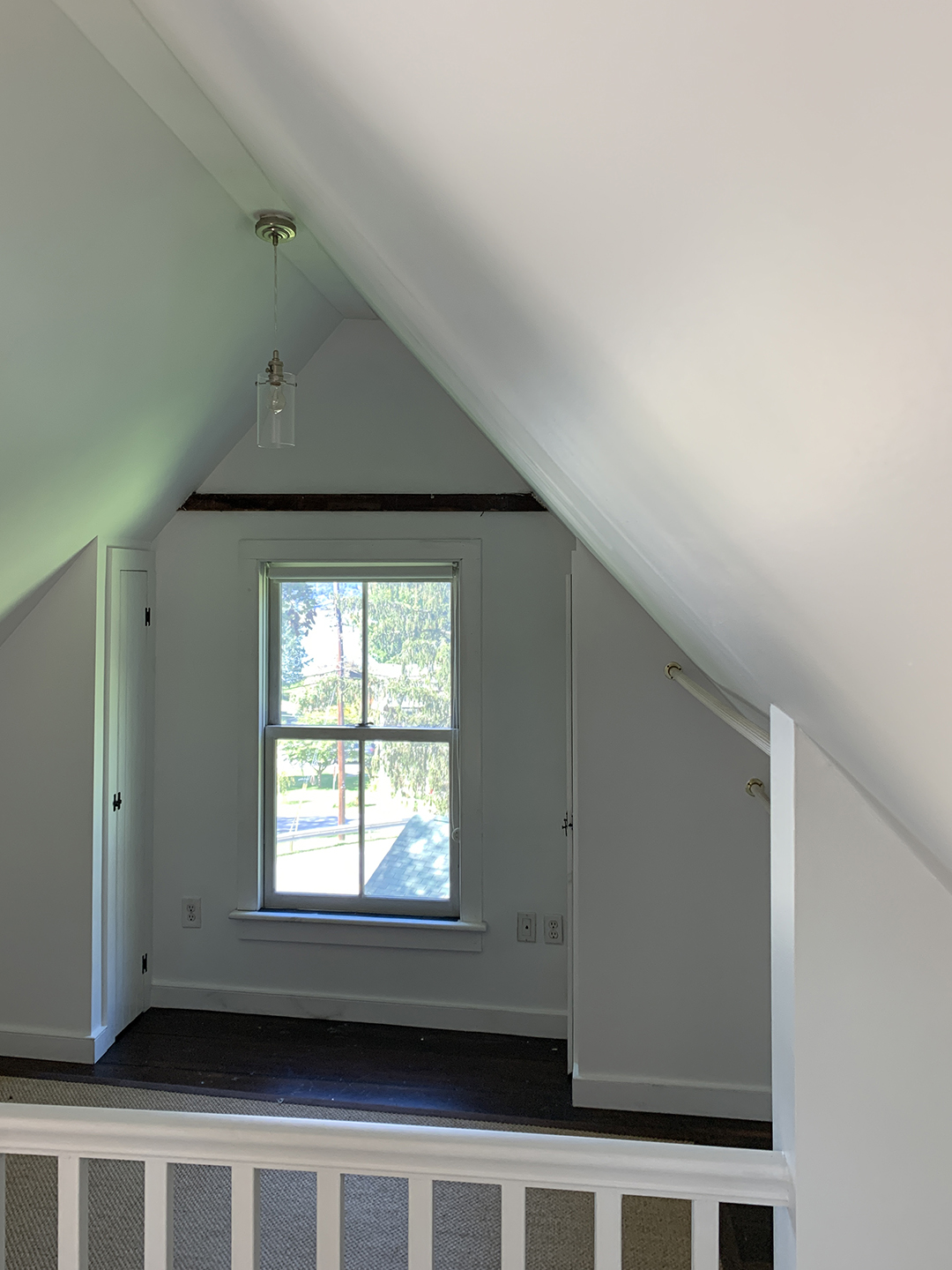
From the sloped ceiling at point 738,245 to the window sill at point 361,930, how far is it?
327cm

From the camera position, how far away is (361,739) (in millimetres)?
3893

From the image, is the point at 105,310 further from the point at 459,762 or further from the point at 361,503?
the point at 459,762

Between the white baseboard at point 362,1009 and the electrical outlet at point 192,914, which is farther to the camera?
the electrical outlet at point 192,914

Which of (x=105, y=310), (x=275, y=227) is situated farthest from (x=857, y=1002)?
(x=275, y=227)

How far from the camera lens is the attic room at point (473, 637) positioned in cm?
28

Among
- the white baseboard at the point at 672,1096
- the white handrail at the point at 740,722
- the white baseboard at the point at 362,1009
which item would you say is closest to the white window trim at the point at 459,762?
the white baseboard at the point at 362,1009

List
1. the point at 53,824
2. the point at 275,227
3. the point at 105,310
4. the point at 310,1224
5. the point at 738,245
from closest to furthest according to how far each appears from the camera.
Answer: the point at 738,245 < the point at 105,310 < the point at 310,1224 < the point at 275,227 < the point at 53,824

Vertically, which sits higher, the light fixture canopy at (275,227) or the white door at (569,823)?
the light fixture canopy at (275,227)

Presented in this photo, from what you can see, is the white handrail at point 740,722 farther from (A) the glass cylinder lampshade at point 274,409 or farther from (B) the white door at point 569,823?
(A) the glass cylinder lampshade at point 274,409

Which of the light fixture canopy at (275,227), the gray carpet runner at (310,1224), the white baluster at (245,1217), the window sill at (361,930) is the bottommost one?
the gray carpet runner at (310,1224)

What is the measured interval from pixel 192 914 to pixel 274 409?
2.25 m

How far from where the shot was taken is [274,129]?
117cm

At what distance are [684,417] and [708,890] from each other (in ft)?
9.37

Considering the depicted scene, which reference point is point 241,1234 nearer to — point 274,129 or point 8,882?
point 274,129
